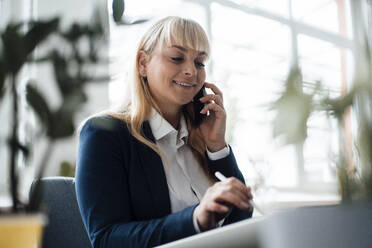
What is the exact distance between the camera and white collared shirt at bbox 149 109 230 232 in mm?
1045

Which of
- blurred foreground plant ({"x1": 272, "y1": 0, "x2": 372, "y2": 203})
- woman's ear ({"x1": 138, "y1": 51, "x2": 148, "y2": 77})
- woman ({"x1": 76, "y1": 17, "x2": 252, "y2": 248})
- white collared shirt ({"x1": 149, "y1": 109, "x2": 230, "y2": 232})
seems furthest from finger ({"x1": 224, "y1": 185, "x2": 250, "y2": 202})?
woman's ear ({"x1": 138, "y1": 51, "x2": 148, "y2": 77})

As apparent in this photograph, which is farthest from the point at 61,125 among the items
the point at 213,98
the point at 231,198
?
the point at 213,98

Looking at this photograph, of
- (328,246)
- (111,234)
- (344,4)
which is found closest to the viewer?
(328,246)

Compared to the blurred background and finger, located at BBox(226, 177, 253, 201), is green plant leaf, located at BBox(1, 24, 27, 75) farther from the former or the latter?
finger, located at BBox(226, 177, 253, 201)

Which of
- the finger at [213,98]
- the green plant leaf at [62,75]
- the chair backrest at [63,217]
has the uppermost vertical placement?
the finger at [213,98]

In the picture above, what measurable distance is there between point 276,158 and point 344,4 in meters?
0.18

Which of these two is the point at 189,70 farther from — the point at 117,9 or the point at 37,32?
the point at 37,32

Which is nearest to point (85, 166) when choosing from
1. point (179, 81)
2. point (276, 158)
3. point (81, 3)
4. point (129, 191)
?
point (129, 191)

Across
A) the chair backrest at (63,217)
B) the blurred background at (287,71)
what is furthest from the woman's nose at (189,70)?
the blurred background at (287,71)

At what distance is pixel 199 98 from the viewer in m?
1.25

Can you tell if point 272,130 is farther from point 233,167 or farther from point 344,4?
point 233,167

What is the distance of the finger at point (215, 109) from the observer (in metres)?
1.16

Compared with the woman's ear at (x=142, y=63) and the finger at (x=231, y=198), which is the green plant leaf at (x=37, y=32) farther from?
the woman's ear at (x=142, y=63)

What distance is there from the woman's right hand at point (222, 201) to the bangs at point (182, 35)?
570 millimetres
